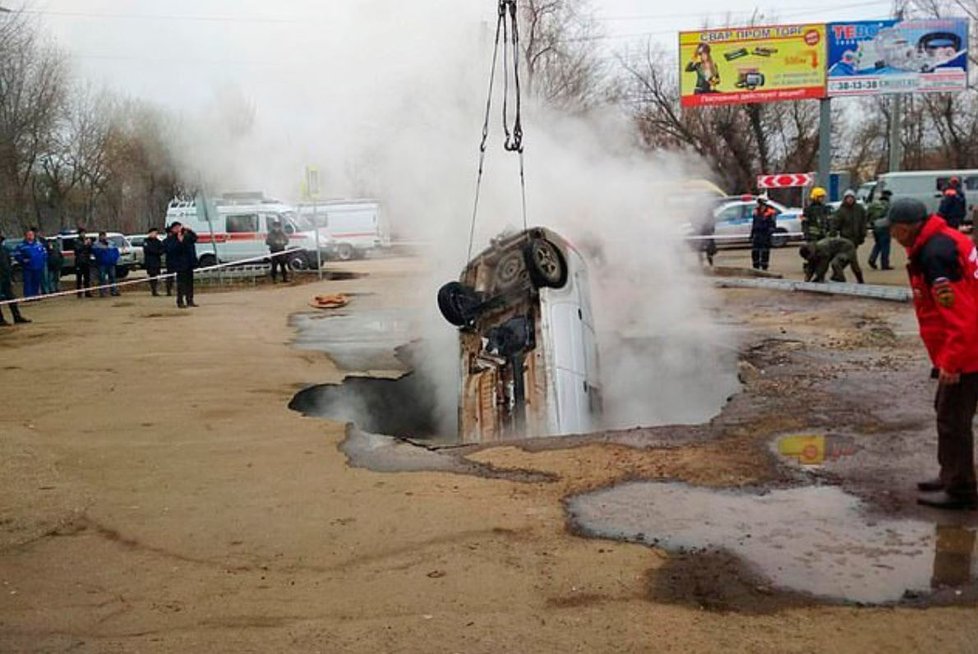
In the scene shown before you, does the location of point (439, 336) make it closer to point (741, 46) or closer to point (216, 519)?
point (216, 519)

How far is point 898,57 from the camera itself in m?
33.2

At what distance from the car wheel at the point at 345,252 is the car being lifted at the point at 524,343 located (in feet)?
82.7

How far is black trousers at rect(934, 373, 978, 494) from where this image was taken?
5055mm

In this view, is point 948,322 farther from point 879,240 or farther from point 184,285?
point 184,285

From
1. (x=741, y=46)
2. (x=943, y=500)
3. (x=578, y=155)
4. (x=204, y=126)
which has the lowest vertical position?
(x=943, y=500)

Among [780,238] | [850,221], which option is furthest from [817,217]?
[780,238]

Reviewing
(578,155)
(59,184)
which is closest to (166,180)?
(59,184)

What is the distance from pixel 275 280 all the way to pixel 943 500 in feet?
70.9

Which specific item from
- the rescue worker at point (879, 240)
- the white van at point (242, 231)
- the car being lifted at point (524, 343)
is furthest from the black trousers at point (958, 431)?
the white van at point (242, 231)

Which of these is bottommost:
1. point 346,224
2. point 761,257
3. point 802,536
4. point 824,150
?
point 802,536

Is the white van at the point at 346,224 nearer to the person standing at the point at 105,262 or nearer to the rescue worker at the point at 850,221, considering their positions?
the person standing at the point at 105,262

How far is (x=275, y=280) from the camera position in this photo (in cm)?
2500

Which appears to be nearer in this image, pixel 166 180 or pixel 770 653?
pixel 770 653

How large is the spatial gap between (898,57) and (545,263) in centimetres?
3033
